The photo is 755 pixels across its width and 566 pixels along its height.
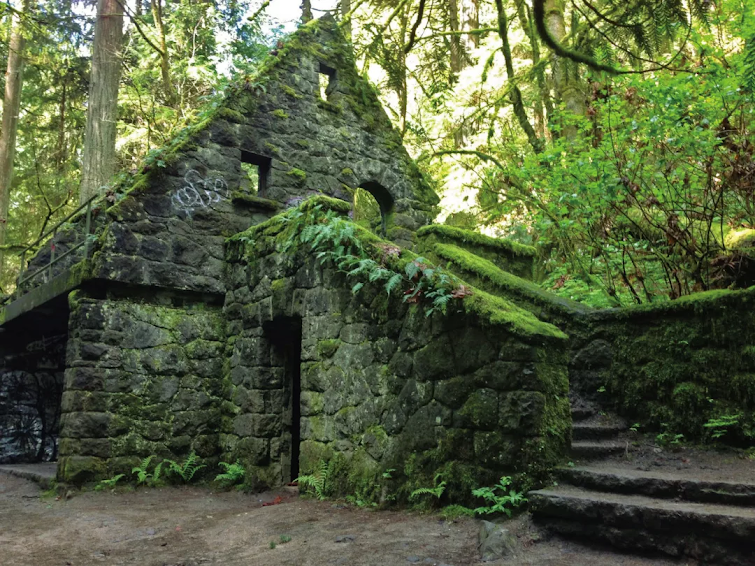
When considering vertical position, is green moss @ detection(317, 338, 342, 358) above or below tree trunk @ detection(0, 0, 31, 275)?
below

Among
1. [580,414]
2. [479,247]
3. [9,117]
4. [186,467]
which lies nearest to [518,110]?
[479,247]

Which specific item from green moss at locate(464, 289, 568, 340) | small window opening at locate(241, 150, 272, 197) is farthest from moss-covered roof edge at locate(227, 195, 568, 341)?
small window opening at locate(241, 150, 272, 197)

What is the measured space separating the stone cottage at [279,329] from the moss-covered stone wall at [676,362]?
1.21m

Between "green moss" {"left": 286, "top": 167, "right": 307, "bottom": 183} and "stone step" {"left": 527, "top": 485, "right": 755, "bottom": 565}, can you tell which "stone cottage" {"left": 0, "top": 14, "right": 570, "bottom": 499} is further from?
"stone step" {"left": 527, "top": 485, "right": 755, "bottom": 565}

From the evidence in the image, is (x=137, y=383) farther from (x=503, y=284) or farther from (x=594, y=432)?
(x=594, y=432)

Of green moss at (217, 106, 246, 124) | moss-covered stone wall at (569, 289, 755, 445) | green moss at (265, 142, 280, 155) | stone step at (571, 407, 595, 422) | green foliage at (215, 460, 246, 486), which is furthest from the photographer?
green moss at (265, 142, 280, 155)

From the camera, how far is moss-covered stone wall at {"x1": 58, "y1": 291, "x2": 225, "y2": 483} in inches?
257

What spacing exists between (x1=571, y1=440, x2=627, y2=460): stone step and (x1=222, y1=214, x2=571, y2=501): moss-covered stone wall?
0.22 metres

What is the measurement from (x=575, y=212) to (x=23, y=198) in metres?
17.5

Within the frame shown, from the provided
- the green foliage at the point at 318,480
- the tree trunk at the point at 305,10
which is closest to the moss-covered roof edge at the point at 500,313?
the green foliage at the point at 318,480

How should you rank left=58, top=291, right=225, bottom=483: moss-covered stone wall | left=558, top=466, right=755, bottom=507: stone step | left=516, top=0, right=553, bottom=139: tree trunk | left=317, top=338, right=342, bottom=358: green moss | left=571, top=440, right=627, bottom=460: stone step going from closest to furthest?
left=558, top=466, right=755, bottom=507: stone step, left=571, top=440, right=627, bottom=460: stone step, left=317, top=338, right=342, bottom=358: green moss, left=58, top=291, right=225, bottom=483: moss-covered stone wall, left=516, top=0, right=553, bottom=139: tree trunk

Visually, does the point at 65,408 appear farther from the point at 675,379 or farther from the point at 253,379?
the point at 675,379

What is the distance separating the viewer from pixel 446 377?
4.51 meters

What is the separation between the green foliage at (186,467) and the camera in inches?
271
